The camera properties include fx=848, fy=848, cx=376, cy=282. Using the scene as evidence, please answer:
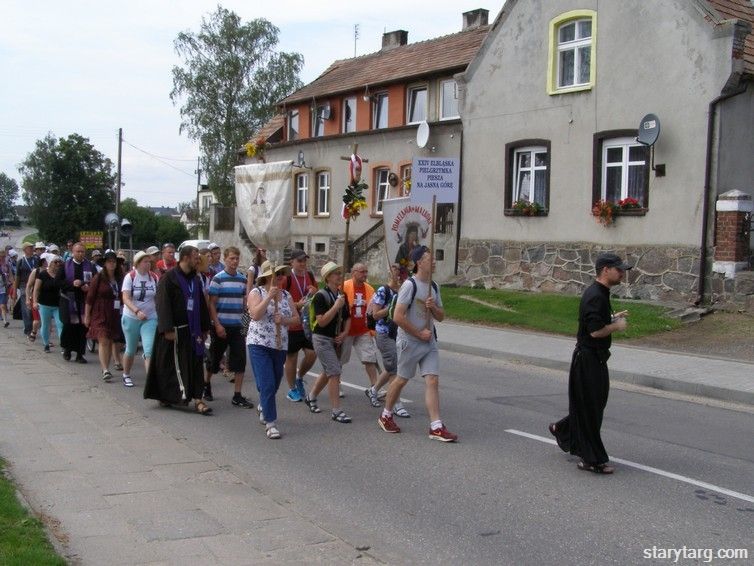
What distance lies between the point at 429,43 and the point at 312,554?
28.9m

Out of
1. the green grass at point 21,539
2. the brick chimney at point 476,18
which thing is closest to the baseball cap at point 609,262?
the green grass at point 21,539

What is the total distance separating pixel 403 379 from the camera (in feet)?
27.0

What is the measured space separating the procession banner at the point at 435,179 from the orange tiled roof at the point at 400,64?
47.6 ft

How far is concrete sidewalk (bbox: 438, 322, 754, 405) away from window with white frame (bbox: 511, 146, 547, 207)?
20.0 ft

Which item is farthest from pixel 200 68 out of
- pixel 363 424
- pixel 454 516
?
pixel 454 516

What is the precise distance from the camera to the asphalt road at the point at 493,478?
5.34m

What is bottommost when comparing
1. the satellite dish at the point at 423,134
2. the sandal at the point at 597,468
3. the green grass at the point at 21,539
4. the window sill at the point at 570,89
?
the sandal at the point at 597,468

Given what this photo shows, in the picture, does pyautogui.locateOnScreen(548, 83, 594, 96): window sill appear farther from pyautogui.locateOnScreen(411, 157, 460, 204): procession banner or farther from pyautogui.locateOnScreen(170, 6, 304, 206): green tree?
pyautogui.locateOnScreen(170, 6, 304, 206): green tree

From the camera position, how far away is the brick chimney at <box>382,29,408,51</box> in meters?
35.5

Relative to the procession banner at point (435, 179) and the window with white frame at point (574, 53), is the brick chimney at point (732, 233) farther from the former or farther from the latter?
the procession banner at point (435, 179)

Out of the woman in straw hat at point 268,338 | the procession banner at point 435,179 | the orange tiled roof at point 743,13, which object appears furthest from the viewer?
the orange tiled roof at point 743,13

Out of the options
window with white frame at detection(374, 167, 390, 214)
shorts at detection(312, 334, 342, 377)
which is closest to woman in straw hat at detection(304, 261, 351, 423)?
shorts at detection(312, 334, 342, 377)

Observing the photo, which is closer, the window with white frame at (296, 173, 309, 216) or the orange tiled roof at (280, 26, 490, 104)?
the orange tiled roof at (280, 26, 490, 104)

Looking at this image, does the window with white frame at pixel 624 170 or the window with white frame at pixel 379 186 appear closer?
the window with white frame at pixel 624 170
